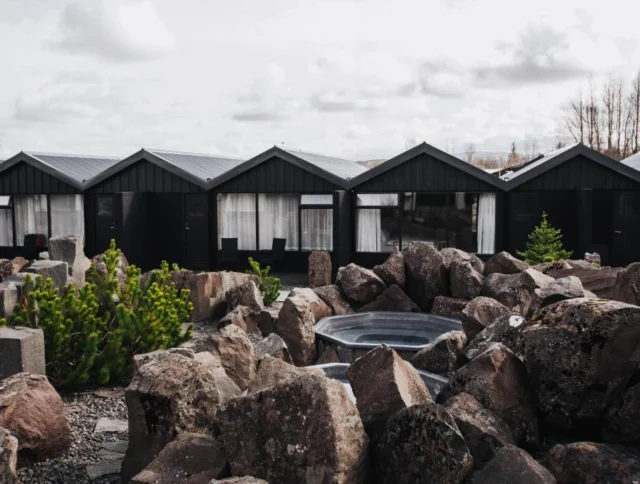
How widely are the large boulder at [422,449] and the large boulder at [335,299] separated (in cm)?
715

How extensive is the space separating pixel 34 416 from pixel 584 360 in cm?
465

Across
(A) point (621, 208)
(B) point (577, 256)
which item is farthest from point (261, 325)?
(A) point (621, 208)

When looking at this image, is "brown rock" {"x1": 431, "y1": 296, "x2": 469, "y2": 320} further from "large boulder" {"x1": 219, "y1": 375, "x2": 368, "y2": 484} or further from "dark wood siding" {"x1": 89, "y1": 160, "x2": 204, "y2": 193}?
"dark wood siding" {"x1": 89, "y1": 160, "x2": 204, "y2": 193}

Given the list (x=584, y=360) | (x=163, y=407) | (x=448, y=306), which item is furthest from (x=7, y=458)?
(x=448, y=306)

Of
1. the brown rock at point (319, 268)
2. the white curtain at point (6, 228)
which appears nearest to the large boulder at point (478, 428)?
the brown rock at point (319, 268)

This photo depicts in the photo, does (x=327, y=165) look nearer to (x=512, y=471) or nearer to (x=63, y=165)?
(x=63, y=165)

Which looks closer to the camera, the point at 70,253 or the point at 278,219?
the point at 70,253

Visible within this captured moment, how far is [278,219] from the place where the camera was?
68.0ft

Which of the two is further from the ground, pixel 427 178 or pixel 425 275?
pixel 427 178

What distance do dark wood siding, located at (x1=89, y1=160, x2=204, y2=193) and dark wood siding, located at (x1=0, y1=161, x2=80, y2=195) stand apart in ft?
4.60

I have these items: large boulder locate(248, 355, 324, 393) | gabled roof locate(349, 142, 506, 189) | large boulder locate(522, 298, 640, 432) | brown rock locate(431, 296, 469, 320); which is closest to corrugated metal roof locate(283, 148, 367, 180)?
gabled roof locate(349, 142, 506, 189)

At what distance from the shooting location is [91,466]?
21.2 ft

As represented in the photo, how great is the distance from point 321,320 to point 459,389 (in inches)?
234

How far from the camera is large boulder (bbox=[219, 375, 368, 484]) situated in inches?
195
